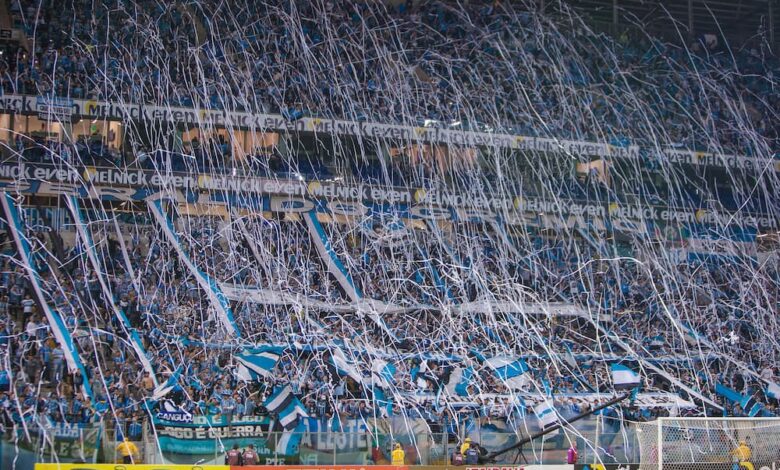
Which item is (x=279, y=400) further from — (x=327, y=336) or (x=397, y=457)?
(x=397, y=457)

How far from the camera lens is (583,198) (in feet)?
85.9

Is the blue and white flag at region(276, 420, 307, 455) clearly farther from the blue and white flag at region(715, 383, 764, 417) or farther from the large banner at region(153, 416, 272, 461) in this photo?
the blue and white flag at region(715, 383, 764, 417)

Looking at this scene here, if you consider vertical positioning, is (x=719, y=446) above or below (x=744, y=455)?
above

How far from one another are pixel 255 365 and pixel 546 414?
5.43m

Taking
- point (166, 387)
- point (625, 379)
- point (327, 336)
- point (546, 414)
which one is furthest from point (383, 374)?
point (625, 379)

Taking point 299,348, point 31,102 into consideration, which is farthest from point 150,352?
point 31,102

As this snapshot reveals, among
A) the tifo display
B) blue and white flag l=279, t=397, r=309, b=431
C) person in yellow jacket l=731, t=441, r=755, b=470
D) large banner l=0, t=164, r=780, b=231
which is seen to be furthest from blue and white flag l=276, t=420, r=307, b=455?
large banner l=0, t=164, r=780, b=231

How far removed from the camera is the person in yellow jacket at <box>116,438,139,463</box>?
13.6m

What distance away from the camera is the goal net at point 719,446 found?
1497cm

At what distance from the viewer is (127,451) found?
44.8ft

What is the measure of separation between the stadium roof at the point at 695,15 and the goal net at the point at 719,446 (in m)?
17.9

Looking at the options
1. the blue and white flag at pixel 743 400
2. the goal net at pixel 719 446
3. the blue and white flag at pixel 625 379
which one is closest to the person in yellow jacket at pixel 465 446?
the goal net at pixel 719 446

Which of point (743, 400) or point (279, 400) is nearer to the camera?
point (279, 400)

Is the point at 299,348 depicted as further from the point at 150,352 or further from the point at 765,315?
the point at 765,315
